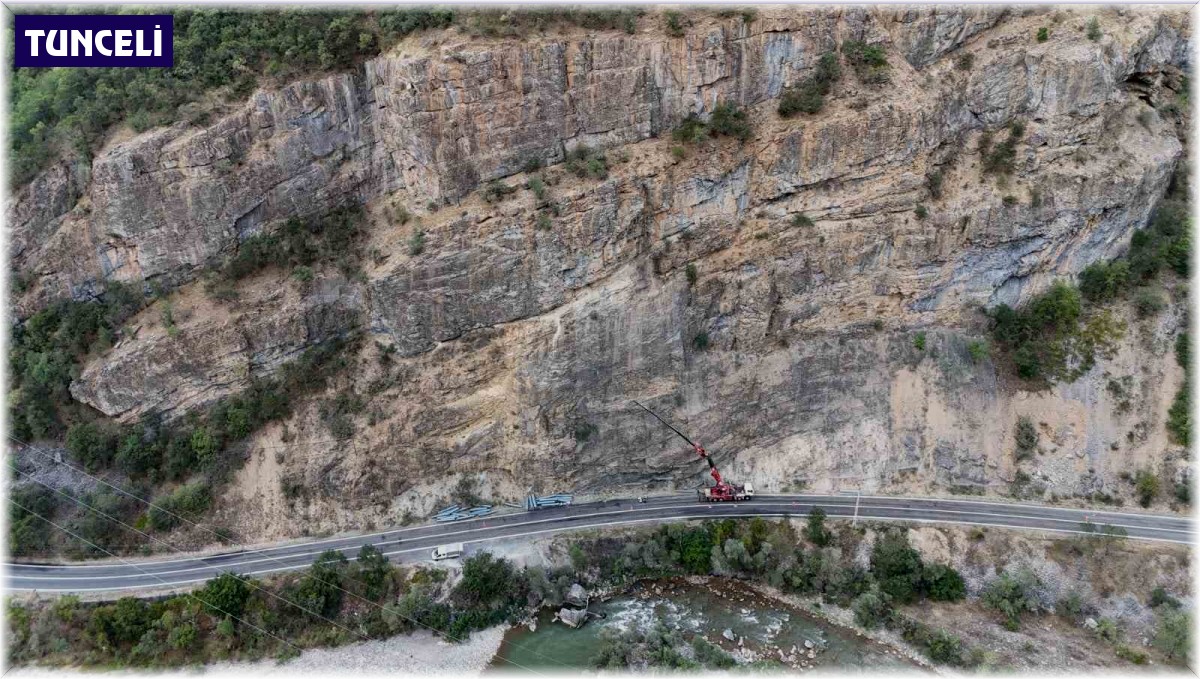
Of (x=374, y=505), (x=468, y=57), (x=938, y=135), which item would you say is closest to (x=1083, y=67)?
(x=938, y=135)

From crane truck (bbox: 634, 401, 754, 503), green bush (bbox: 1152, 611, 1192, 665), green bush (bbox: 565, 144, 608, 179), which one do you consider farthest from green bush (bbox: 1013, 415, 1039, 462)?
green bush (bbox: 565, 144, 608, 179)

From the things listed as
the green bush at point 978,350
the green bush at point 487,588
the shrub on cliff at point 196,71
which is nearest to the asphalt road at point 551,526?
the green bush at point 487,588

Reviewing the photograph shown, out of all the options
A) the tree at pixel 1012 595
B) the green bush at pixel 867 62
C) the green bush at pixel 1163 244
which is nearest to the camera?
the tree at pixel 1012 595

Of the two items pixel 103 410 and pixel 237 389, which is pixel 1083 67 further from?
pixel 103 410

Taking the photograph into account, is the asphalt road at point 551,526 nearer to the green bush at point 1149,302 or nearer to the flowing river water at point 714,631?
the flowing river water at point 714,631

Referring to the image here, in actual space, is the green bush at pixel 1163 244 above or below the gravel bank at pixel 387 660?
above

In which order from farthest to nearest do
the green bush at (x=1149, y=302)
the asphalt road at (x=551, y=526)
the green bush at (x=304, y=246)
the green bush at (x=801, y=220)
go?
1. the green bush at (x=1149, y=302)
2. the green bush at (x=801, y=220)
3. the green bush at (x=304, y=246)
4. the asphalt road at (x=551, y=526)

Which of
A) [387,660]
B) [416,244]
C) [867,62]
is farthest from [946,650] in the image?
[416,244]

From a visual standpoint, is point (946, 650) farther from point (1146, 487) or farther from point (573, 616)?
point (573, 616)
